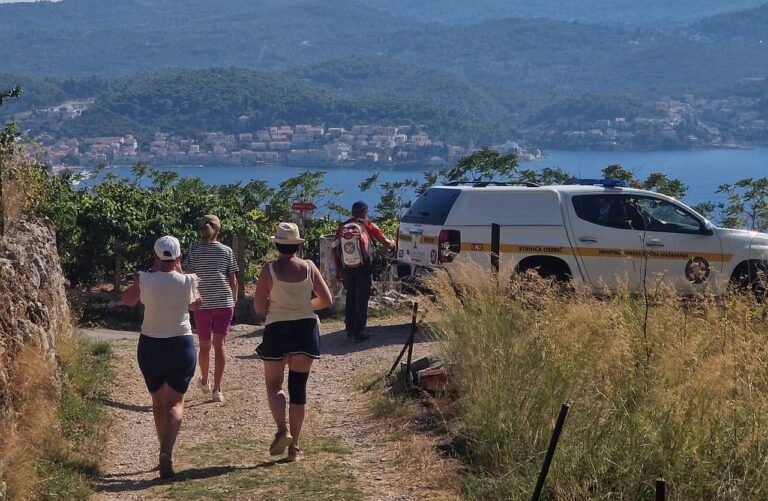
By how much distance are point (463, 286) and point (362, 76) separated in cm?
9990

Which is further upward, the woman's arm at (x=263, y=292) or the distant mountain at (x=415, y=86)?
the distant mountain at (x=415, y=86)

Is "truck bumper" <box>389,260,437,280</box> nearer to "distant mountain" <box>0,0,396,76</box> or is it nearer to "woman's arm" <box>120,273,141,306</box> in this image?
"woman's arm" <box>120,273,141,306</box>

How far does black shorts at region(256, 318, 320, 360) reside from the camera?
789cm

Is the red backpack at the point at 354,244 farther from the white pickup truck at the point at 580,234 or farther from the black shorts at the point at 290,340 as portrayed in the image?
the black shorts at the point at 290,340

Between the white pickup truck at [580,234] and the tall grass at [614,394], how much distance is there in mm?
4226

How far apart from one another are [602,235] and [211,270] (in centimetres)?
555

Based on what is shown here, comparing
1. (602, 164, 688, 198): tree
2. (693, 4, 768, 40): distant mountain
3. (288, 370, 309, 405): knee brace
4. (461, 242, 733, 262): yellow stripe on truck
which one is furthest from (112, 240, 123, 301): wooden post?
(693, 4, 768, 40): distant mountain

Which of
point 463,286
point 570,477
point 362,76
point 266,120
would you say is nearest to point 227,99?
point 266,120

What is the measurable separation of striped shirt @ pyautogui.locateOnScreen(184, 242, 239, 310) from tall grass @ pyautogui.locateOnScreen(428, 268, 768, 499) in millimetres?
2096

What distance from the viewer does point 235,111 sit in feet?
208

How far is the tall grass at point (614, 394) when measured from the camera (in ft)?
19.0

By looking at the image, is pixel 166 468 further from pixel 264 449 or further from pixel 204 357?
pixel 204 357

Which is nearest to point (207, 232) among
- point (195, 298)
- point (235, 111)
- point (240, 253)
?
point (195, 298)

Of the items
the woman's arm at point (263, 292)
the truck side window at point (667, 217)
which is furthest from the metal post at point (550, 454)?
the truck side window at point (667, 217)
